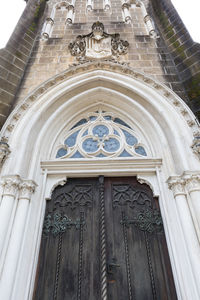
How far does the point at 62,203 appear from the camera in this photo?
3.80m

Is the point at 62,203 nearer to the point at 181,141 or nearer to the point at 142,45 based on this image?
the point at 181,141

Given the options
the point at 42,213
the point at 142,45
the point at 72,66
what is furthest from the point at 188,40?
the point at 42,213

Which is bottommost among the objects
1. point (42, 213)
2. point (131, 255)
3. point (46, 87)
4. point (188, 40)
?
point (131, 255)

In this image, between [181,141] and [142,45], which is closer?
[181,141]

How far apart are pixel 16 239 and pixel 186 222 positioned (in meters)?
2.68

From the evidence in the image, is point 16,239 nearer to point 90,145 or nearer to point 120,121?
point 90,145

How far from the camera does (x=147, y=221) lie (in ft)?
11.6

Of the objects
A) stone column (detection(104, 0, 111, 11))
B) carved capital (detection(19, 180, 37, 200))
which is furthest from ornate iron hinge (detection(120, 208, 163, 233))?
stone column (detection(104, 0, 111, 11))

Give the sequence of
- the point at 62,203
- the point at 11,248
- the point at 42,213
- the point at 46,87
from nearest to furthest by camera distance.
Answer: the point at 11,248 < the point at 42,213 < the point at 62,203 < the point at 46,87

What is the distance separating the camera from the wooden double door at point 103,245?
9.73ft

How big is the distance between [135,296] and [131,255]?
555mm

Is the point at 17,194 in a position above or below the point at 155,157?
below

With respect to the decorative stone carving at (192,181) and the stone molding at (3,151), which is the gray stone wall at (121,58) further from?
the decorative stone carving at (192,181)

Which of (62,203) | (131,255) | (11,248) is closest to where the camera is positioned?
(11,248)
